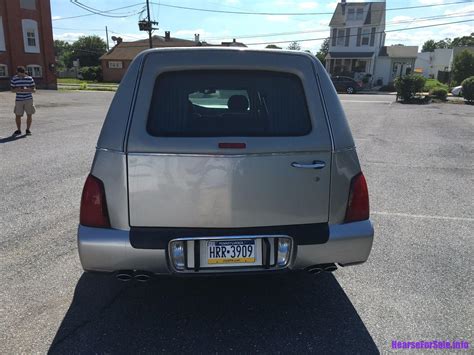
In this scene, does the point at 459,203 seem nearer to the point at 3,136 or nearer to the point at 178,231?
the point at 178,231

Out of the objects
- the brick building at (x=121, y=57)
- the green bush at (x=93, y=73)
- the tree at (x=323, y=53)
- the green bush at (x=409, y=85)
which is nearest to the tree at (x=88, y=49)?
the green bush at (x=93, y=73)

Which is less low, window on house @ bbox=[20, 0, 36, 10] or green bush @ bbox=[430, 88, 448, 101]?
window on house @ bbox=[20, 0, 36, 10]

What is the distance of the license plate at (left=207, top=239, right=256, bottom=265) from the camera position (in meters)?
2.55

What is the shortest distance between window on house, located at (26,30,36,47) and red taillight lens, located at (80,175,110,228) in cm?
3742

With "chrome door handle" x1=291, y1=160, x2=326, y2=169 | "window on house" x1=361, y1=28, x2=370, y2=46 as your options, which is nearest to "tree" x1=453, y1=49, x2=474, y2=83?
"window on house" x1=361, y1=28, x2=370, y2=46

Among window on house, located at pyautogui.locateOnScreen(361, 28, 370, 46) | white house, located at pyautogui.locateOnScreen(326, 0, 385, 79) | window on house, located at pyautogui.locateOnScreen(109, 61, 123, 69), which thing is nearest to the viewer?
white house, located at pyautogui.locateOnScreen(326, 0, 385, 79)

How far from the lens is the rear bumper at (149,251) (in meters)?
2.51

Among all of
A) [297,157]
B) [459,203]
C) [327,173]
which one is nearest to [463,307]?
[327,173]

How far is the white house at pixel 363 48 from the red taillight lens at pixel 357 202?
45501mm

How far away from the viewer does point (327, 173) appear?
259 centimetres

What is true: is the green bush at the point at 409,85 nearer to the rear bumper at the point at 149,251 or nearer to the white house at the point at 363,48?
the white house at the point at 363,48

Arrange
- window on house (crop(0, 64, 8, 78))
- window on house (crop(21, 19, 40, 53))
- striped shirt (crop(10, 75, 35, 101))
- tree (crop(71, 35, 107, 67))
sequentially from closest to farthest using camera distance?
striped shirt (crop(10, 75, 35, 101)) → window on house (crop(0, 64, 8, 78)) → window on house (crop(21, 19, 40, 53)) → tree (crop(71, 35, 107, 67))

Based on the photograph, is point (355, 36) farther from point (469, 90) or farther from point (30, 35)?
point (30, 35)

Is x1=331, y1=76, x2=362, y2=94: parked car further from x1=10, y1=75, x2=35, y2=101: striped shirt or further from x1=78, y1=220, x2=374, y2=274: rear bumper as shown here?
x1=78, y1=220, x2=374, y2=274: rear bumper
